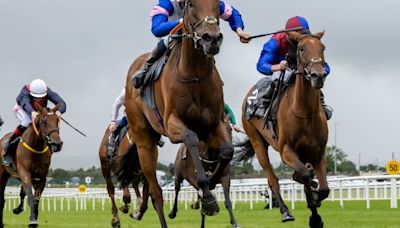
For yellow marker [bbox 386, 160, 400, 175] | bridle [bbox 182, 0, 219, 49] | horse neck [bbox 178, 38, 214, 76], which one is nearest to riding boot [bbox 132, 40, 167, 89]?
horse neck [bbox 178, 38, 214, 76]

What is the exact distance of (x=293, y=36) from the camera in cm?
1090

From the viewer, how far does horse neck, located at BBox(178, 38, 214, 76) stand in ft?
29.2

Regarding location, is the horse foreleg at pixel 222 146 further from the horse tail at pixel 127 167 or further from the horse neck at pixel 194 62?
the horse tail at pixel 127 167

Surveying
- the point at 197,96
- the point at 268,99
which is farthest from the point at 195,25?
the point at 268,99

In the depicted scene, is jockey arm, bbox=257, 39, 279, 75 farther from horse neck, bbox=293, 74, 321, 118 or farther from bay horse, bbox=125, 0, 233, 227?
bay horse, bbox=125, 0, 233, 227

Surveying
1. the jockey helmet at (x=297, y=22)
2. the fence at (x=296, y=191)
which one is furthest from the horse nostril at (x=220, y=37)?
the fence at (x=296, y=191)

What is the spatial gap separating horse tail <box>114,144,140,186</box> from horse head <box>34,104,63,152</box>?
2.69m

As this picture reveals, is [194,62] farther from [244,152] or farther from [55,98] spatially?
Result: [55,98]

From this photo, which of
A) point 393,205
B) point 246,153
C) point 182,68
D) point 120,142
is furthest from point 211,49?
point 393,205

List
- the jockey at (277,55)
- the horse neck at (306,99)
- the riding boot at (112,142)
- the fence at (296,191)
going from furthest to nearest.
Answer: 1. the fence at (296,191)
2. the riding boot at (112,142)
3. the jockey at (277,55)
4. the horse neck at (306,99)

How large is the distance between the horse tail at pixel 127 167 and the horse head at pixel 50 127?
8.82 feet

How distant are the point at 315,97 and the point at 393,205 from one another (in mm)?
9848

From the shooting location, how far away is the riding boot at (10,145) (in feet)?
55.8

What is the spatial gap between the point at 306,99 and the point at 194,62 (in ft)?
7.82
